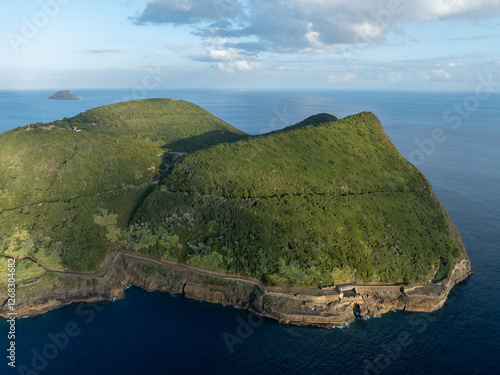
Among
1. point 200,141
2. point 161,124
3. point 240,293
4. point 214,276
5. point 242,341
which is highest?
point 161,124

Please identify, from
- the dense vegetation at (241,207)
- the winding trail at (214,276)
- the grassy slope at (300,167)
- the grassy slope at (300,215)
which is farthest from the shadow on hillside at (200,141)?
the winding trail at (214,276)

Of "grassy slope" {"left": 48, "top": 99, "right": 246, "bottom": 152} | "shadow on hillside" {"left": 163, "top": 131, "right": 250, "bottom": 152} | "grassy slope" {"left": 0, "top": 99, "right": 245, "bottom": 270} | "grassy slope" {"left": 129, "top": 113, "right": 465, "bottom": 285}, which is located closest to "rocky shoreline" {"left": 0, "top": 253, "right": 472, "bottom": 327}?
"grassy slope" {"left": 129, "top": 113, "right": 465, "bottom": 285}

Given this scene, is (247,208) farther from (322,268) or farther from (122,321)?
(122,321)

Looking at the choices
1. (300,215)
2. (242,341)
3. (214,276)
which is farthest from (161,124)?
(242,341)

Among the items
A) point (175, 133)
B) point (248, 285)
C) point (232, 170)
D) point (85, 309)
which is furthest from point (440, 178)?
point (85, 309)

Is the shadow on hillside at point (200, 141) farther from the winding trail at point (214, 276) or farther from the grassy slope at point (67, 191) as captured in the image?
the winding trail at point (214, 276)

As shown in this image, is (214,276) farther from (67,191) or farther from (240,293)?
(67,191)
